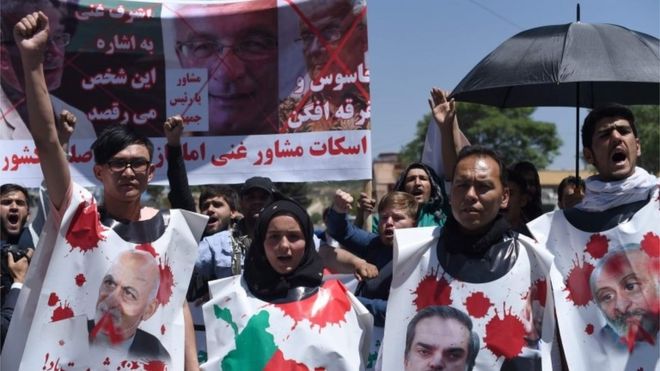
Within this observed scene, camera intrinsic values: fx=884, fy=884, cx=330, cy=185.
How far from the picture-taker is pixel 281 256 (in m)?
3.43

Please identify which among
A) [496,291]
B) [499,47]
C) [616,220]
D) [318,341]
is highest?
[499,47]

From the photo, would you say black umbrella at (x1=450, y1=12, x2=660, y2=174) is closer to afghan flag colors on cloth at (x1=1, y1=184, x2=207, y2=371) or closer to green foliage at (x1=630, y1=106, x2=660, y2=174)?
afghan flag colors on cloth at (x1=1, y1=184, x2=207, y2=371)

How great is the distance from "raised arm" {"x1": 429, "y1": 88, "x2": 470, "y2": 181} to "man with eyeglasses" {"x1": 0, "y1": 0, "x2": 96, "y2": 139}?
327cm

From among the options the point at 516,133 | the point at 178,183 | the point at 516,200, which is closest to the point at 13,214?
the point at 178,183

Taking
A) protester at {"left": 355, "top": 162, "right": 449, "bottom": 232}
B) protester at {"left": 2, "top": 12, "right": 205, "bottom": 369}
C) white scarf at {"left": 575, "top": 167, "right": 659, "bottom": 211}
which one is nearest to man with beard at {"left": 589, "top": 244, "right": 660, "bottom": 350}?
white scarf at {"left": 575, "top": 167, "right": 659, "bottom": 211}

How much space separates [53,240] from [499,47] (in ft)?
9.56

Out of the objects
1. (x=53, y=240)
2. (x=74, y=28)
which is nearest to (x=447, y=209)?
(x=53, y=240)

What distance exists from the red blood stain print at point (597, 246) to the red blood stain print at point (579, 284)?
49 mm

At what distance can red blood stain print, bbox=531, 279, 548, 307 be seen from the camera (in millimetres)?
3225

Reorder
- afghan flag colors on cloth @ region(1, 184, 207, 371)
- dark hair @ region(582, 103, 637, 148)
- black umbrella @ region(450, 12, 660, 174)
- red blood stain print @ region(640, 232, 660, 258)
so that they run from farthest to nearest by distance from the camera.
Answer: black umbrella @ region(450, 12, 660, 174) < dark hair @ region(582, 103, 637, 148) < red blood stain print @ region(640, 232, 660, 258) < afghan flag colors on cloth @ region(1, 184, 207, 371)

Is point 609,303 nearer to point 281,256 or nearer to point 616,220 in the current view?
point 616,220

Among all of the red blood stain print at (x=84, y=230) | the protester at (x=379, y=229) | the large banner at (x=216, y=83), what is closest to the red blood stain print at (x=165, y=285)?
the red blood stain print at (x=84, y=230)

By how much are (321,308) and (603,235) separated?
112 centimetres

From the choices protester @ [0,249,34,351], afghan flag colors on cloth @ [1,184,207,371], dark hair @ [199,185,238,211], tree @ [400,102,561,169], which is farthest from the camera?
tree @ [400,102,561,169]
